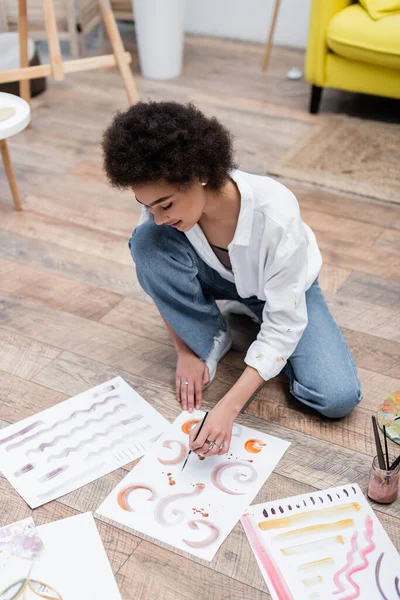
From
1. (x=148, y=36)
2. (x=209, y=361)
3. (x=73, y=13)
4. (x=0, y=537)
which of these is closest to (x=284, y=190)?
(x=209, y=361)

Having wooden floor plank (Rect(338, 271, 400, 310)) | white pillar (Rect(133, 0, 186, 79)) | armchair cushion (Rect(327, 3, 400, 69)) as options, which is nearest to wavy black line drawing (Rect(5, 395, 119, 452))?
wooden floor plank (Rect(338, 271, 400, 310))

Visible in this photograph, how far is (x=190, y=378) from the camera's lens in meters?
1.68

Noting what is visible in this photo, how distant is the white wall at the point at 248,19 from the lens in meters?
3.70

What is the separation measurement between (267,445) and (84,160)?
1.57m

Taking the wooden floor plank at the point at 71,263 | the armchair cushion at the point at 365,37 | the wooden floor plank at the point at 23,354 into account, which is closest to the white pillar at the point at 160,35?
the armchair cushion at the point at 365,37

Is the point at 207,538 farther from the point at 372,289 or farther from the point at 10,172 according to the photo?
the point at 10,172

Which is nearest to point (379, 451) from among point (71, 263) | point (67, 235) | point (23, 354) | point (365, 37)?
point (23, 354)

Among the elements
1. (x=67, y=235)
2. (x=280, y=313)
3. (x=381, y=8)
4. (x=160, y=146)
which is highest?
(x=160, y=146)

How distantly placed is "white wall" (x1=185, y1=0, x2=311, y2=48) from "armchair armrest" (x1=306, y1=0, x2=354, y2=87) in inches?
31.8

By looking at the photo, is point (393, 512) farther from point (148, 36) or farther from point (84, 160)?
point (148, 36)

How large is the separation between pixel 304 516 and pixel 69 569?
0.43 metres

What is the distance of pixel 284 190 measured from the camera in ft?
4.91

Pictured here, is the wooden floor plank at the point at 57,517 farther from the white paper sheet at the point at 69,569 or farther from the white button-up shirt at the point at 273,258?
the white button-up shirt at the point at 273,258

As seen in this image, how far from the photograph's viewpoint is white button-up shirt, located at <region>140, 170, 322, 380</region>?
144 cm
